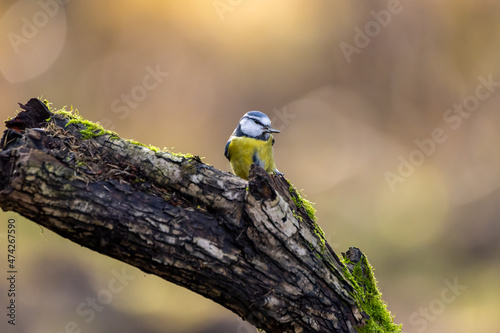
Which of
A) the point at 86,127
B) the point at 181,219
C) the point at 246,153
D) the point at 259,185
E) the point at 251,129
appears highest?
the point at 251,129

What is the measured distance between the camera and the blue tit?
9.41 feet

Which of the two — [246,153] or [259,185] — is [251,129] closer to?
[246,153]

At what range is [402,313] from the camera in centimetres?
545

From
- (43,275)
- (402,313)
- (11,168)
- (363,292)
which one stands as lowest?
(11,168)

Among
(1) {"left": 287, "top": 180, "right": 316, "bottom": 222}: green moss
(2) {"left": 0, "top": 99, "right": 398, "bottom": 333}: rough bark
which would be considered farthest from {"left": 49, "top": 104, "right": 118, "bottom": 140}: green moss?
(1) {"left": 287, "top": 180, "right": 316, "bottom": 222}: green moss

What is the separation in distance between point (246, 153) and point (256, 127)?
204 mm

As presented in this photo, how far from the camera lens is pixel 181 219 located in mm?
1698

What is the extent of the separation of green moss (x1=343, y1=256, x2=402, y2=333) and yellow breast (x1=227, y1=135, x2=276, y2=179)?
98cm

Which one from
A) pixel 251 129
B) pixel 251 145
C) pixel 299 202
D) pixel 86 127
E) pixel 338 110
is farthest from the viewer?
pixel 338 110

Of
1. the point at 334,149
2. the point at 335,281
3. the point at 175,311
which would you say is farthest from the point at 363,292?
the point at 334,149

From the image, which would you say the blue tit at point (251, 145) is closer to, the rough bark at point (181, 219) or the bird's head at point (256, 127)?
the bird's head at point (256, 127)

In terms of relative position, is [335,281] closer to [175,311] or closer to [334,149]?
[175,311]

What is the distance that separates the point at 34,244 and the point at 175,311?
6.32 ft

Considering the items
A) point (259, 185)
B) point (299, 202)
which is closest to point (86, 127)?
point (259, 185)
